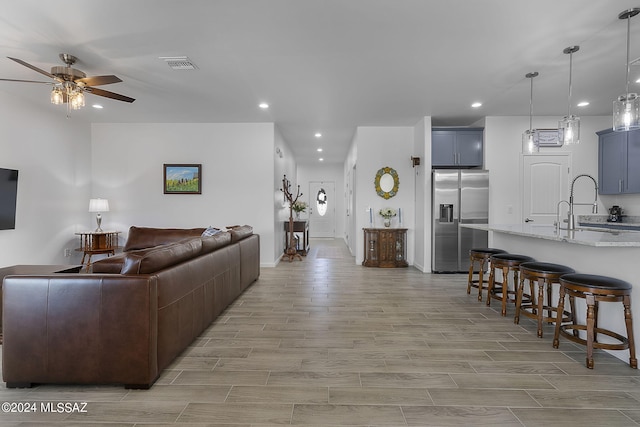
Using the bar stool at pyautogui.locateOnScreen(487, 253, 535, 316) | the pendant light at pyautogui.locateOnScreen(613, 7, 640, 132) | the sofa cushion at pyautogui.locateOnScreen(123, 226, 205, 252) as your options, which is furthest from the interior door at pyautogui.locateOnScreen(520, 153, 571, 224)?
the sofa cushion at pyautogui.locateOnScreen(123, 226, 205, 252)

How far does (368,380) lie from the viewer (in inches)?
86.0

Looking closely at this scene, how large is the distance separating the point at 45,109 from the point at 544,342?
7.38 meters

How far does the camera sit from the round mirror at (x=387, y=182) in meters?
6.59

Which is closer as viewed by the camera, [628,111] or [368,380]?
[368,380]

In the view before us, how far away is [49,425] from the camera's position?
5.75 ft

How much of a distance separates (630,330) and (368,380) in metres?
1.88

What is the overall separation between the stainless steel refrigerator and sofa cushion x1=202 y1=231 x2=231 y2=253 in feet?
12.0

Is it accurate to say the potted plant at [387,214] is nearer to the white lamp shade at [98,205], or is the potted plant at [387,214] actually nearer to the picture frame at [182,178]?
the picture frame at [182,178]

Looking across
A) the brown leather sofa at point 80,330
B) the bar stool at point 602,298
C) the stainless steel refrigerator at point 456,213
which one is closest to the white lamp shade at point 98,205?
the brown leather sofa at point 80,330

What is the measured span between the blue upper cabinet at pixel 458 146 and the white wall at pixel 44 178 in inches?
254

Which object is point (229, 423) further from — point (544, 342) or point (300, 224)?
point (300, 224)

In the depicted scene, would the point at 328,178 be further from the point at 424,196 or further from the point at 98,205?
the point at 98,205

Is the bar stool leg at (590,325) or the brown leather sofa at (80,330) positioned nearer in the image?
the brown leather sofa at (80,330)

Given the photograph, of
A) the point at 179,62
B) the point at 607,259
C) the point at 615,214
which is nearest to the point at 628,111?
the point at 607,259
